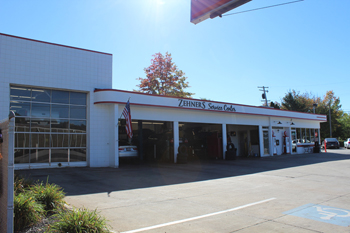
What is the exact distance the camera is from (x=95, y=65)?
1628cm

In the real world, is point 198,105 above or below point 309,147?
above

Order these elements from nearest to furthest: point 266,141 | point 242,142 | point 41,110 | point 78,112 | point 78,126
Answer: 1. point 41,110
2. point 78,126
3. point 78,112
4. point 266,141
5. point 242,142

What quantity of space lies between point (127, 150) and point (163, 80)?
2343 cm

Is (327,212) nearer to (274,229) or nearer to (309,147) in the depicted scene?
(274,229)

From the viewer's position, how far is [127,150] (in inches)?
658

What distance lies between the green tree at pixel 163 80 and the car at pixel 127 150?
2195 cm

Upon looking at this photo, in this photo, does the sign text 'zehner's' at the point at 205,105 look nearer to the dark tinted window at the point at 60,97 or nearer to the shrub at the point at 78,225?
the dark tinted window at the point at 60,97

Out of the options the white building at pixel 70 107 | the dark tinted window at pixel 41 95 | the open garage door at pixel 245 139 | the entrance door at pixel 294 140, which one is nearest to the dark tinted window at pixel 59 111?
the white building at pixel 70 107

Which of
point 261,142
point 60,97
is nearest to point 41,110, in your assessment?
point 60,97

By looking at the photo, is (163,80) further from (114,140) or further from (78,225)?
(78,225)

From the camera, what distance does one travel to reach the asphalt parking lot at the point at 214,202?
5.28 m

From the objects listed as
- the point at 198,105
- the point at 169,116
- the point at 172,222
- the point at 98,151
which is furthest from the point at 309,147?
the point at 172,222

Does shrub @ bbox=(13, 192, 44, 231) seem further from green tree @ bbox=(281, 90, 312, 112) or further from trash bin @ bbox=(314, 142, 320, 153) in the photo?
green tree @ bbox=(281, 90, 312, 112)

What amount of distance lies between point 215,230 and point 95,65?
13.7 metres
